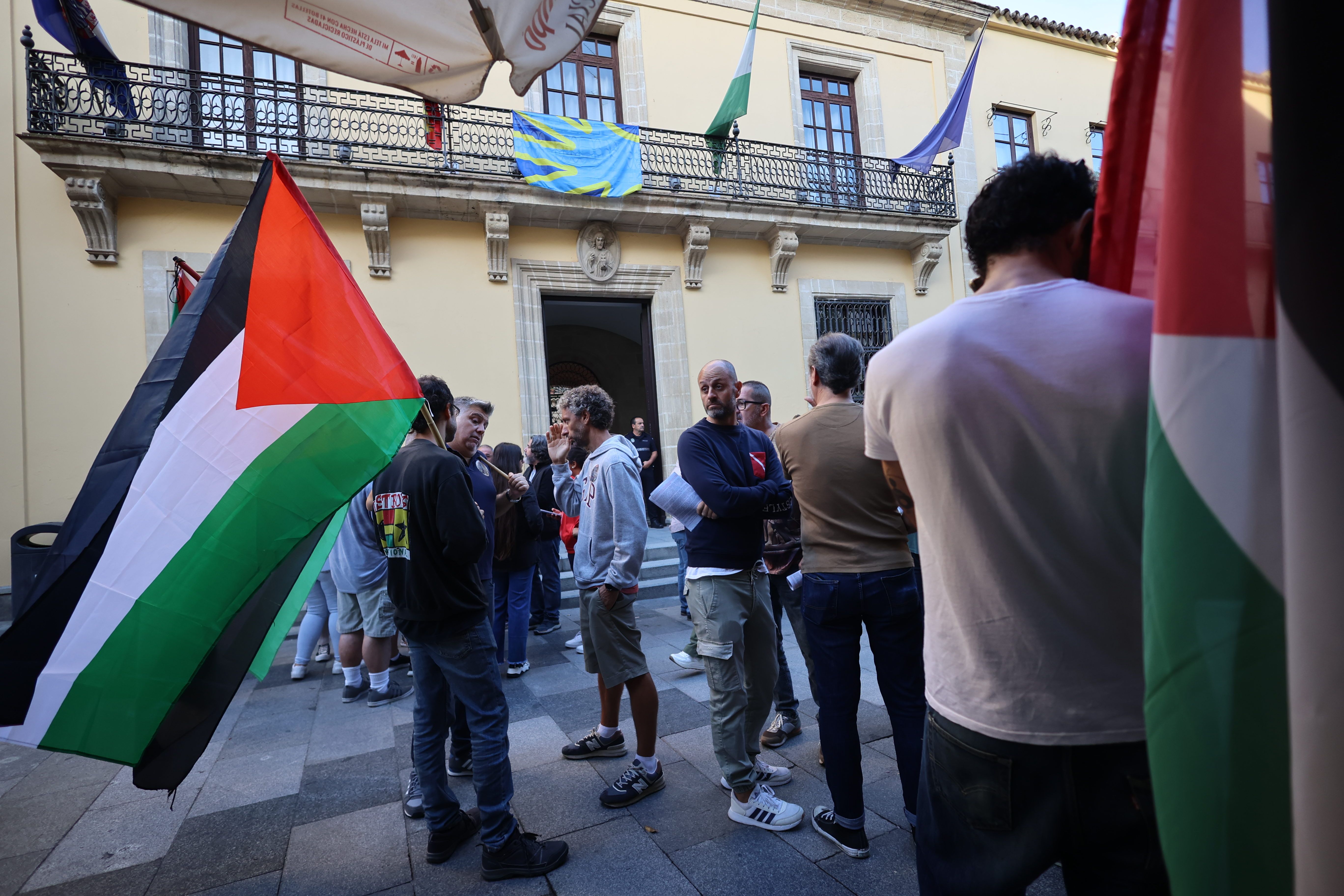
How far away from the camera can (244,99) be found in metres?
9.06

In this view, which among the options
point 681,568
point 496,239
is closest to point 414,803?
point 681,568

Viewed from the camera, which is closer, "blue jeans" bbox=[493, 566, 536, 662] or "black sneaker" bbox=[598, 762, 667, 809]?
"black sneaker" bbox=[598, 762, 667, 809]

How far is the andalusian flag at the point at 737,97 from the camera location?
396 inches

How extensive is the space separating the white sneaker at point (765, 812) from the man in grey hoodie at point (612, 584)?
0.48 meters

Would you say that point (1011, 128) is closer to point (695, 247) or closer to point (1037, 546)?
point (695, 247)

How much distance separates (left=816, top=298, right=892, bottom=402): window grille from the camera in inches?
502

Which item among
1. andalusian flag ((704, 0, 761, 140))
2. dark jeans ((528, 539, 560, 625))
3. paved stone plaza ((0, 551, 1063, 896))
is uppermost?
andalusian flag ((704, 0, 761, 140))

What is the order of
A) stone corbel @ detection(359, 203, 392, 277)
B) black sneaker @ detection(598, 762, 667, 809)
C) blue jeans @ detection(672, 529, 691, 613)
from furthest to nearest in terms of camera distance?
stone corbel @ detection(359, 203, 392, 277) → blue jeans @ detection(672, 529, 691, 613) → black sneaker @ detection(598, 762, 667, 809)

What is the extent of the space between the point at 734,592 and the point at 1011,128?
15.8 metres

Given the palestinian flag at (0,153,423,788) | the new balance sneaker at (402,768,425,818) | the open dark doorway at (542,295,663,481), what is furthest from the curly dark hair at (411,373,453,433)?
the open dark doorway at (542,295,663,481)

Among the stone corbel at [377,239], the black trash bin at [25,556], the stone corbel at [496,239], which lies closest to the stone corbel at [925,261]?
the stone corbel at [496,239]

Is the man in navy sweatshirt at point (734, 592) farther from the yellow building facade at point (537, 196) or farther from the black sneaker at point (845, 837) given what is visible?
the yellow building facade at point (537, 196)

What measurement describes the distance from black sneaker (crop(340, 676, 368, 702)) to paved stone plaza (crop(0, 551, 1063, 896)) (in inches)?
12.5

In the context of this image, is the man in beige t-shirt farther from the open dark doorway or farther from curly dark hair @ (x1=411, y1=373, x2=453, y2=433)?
the open dark doorway
